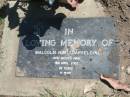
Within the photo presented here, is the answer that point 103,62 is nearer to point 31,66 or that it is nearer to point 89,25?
point 89,25

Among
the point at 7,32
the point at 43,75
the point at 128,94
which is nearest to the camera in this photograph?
the point at 128,94

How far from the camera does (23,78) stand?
13.4 feet

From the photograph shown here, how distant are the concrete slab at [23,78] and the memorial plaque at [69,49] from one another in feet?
0.20

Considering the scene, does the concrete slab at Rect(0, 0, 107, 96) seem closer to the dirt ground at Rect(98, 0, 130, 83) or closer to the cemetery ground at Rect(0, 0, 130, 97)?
the cemetery ground at Rect(0, 0, 130, 97)

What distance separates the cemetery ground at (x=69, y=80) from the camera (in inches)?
151

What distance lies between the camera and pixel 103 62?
390cm

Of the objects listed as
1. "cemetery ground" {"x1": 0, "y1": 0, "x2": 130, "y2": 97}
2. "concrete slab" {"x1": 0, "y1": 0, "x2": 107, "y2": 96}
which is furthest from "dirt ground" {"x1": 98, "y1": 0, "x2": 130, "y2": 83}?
"concrete slab" {"x1": 0, "y1": 0, "x2": 107, "y2": 96}

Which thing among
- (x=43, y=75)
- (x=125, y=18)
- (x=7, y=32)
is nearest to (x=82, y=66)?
(x=43, y=75)

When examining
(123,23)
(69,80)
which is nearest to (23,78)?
(69,80)

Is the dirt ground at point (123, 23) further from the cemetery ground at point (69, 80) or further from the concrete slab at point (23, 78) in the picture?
the concrete slab at point (23, 78)

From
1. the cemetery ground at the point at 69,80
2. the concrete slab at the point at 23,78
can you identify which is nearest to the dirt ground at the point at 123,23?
the cemetery ground at the point at 69,80

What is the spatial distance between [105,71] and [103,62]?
0.10 metres

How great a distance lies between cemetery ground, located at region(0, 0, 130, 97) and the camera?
3.84 metres

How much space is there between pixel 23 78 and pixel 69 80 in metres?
0.51
